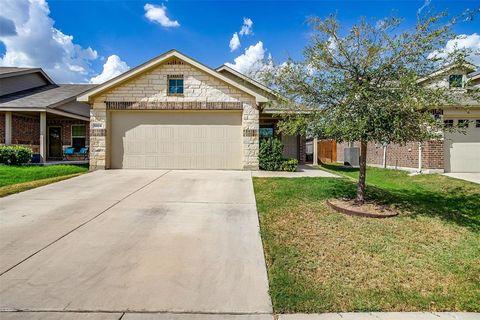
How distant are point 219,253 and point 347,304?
6.14ft

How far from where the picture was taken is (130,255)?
158 inches

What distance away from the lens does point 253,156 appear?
38.8ft

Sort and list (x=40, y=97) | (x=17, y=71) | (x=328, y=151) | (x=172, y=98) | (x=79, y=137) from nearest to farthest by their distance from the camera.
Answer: (x=172, y=98) → (x=40, y=97) → (x=17, y=71) → (x=79, y=137) → (x=328, y=151)

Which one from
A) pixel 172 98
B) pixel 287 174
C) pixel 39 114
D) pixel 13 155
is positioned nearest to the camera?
pixel 287 174

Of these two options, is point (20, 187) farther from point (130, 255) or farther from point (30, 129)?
point (30, 129)

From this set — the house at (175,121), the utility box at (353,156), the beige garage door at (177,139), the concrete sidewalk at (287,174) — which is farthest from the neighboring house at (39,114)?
the utility box at (353,156)

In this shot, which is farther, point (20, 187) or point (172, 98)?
point (172, 98)

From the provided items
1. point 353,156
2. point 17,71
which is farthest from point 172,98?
point 353,156

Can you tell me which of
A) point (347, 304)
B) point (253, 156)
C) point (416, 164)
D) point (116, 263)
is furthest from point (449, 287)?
point (416, 164)

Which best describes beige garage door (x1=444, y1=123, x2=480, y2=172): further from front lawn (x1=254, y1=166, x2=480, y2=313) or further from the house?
the house

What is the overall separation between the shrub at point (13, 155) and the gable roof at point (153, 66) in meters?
4.15

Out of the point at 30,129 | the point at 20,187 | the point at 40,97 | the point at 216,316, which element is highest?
the point at 40,97

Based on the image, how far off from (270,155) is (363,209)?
20.2 feet

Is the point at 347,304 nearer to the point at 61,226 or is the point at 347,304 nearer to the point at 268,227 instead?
the point at 268,227
